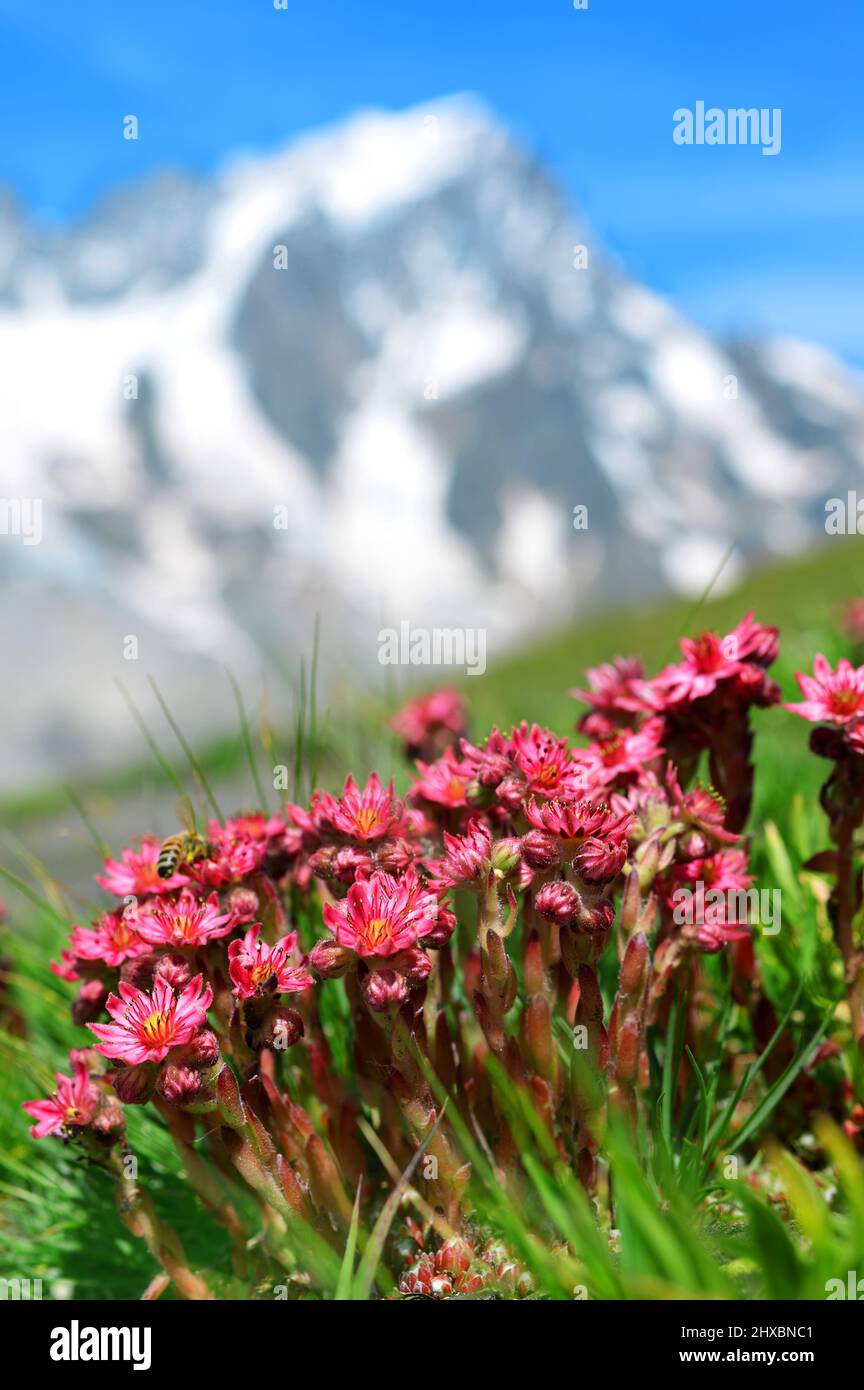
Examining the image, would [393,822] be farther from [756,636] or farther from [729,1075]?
[729,1075]

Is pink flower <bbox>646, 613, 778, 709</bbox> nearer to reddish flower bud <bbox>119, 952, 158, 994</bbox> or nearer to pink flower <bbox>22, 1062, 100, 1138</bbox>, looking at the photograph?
reddish flower bud <bbox>119, 952, 158, 994</bbox>

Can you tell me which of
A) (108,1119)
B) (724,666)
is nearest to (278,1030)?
(108,1119)

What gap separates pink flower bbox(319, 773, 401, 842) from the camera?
9.31 ft

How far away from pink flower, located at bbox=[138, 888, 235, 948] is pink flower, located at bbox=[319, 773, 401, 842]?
393 millimetres

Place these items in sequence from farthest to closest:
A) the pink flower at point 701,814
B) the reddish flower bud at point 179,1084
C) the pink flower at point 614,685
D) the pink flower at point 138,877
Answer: the pink flower at point 614,685
the pink flower at point 138,877
the pink flower at point 701,814
the reddish flower bud at point 179,1084

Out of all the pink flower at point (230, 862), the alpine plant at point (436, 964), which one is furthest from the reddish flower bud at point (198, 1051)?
the pink flower at point (230, 862)

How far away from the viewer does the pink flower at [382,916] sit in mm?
2498

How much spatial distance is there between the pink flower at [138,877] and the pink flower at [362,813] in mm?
546

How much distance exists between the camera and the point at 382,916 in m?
2.54

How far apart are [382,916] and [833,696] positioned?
1.44 m

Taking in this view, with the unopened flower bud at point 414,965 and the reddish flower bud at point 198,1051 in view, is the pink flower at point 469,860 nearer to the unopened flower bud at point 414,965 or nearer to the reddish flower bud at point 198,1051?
the unopened flower bud at point 414,965

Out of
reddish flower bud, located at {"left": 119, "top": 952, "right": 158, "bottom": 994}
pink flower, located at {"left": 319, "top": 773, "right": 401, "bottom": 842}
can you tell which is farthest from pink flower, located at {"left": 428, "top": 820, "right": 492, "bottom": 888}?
reddish flower bud, located at {"left": 119, "top": 952, "right": 158, "bottom": 994}

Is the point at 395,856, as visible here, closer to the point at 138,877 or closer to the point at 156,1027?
the point at 156,1027

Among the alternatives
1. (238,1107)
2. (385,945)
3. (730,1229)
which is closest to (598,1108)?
(730,1229)
